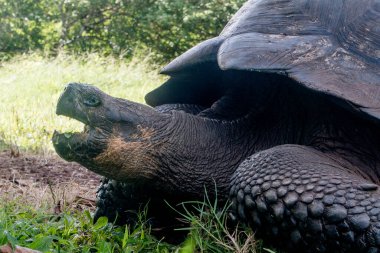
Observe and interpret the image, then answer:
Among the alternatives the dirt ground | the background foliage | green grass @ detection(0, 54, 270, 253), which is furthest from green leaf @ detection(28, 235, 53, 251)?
the background foliage

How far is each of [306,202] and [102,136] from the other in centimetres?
89

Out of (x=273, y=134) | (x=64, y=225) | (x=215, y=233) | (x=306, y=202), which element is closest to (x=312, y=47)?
(x=273, y=134)

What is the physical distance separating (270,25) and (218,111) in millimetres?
493

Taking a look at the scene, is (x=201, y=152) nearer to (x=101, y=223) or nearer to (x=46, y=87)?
(x=101, y=223)

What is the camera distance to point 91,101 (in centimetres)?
274

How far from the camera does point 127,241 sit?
2736 mm

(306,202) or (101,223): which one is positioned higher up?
(306,202)

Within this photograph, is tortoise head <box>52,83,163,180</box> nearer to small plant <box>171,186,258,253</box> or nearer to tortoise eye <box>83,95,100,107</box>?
tortoise eye <box>83,95,100,107</box>

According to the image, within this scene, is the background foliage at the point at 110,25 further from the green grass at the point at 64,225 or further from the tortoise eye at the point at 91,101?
the tortoise eye at the point at 91,101

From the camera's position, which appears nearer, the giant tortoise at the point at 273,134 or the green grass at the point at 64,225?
the giant tortoise at the point at 273,134

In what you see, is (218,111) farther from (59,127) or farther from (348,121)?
(59,127)

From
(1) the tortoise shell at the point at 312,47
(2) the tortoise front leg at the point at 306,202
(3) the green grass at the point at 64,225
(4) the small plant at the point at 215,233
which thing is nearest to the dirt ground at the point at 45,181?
(3) the green grass at the point at 64,225

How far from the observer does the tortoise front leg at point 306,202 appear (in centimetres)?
227

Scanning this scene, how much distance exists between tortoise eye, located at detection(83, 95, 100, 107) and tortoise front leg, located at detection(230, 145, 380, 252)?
657 millimetres
